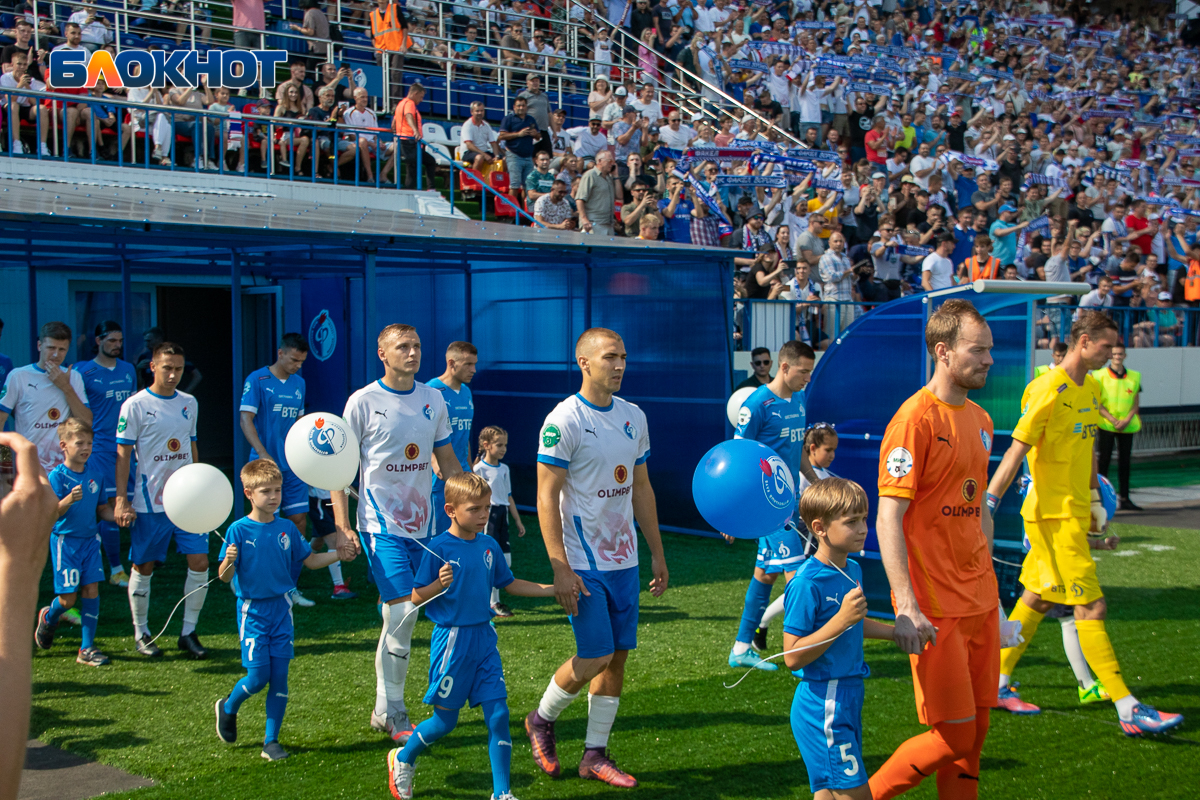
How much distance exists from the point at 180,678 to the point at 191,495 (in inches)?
59.5

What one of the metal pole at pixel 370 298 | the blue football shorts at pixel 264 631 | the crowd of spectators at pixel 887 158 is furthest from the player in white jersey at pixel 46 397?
the crowd of spectators at pixel 887 158

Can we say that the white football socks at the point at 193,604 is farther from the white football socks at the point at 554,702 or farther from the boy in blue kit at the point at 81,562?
the white football socks at the point at 554,702

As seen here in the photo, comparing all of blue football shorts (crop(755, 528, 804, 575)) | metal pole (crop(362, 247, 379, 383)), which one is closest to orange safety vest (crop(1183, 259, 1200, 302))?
blue football shorts (crop(755, 528, 804, 575))

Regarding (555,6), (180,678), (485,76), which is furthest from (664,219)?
(180,678)

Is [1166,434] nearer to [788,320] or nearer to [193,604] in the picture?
[788,320]

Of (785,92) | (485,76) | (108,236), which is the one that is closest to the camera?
(108,236)

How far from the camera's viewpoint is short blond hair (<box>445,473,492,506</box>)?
14.6 feet

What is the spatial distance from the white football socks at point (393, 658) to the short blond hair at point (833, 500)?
2.23 m

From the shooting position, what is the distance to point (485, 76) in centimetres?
1934

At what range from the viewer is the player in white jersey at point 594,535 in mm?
4527

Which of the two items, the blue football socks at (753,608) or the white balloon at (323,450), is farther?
the blue football socks at (753,608)

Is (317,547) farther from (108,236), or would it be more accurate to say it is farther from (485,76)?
(485,76)

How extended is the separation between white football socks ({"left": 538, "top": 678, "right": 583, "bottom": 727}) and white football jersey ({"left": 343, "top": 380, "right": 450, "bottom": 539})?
115cm

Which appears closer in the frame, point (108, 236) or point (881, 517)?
point (881, 517)
